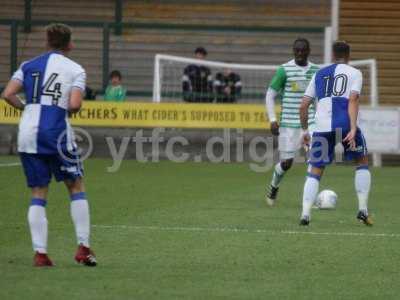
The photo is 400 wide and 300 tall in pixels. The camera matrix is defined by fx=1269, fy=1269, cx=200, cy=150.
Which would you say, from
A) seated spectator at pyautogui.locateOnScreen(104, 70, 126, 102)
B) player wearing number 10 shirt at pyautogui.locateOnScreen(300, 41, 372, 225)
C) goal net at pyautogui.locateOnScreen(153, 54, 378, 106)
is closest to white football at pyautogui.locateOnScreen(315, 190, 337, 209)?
player wearing number 10 shirt at pyautogui.locateOnScreen(300, 41, 372, 225)

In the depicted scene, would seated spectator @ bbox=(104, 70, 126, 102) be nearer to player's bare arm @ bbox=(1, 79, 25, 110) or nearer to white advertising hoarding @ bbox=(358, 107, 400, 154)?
white advertising hoarding @ bbox=(358, 107, 400, 154)

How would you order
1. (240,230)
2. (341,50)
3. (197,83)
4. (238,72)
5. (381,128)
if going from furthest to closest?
(238,72), (197,83), (381,128), (341,50), (240,230)

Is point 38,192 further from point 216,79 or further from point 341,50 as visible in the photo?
point 216,79

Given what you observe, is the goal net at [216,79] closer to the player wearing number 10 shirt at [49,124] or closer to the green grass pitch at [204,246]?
the green grass pitch at [204,246]

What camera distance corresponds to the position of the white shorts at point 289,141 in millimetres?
15438

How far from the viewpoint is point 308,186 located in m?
13.0

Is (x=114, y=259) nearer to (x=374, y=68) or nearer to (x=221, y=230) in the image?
(x=221, y=230)

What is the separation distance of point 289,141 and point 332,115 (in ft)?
8.34

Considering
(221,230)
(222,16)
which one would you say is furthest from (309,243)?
(222,16)

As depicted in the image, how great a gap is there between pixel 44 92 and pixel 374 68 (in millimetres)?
16458

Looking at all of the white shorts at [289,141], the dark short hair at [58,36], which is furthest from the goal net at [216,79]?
the dark short hair at [58,36]

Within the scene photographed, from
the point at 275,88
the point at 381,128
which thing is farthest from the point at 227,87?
the point at 275,88

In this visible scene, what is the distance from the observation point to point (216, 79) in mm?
25828

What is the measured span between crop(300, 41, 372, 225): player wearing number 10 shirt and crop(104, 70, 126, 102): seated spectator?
41.0 feet
